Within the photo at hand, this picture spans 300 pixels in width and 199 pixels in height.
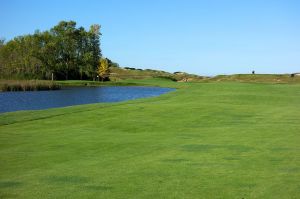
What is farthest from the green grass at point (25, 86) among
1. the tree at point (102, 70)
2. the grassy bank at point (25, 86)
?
the tree at point (102, 70)

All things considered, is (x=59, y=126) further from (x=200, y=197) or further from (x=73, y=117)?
(x=200, y=197)

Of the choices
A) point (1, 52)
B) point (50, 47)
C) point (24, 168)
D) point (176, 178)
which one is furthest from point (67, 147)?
point (1, 52)

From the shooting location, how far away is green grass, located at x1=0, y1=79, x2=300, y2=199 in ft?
25.6

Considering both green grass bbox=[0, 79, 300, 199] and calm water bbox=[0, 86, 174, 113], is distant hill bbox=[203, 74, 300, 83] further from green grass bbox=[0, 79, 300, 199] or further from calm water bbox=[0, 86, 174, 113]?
green grass bbox=[0, 79, 300, 199]

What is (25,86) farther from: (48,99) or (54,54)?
(54,54)

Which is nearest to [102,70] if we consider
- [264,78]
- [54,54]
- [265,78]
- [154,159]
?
[54,54]

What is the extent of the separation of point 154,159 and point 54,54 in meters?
108

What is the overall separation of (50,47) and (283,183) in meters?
109

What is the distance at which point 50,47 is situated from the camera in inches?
4407

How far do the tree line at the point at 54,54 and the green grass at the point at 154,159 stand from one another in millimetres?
95107

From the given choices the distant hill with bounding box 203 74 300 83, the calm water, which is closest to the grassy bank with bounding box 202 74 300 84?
the distant hill with bounding box 203 74 300 83

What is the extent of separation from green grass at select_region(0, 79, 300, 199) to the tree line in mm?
95107

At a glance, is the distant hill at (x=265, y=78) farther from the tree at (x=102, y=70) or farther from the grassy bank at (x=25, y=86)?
the tree at (x=102, y=70)

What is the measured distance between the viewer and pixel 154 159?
10.7m
